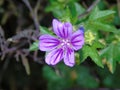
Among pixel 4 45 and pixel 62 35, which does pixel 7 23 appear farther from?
pixel 62 35

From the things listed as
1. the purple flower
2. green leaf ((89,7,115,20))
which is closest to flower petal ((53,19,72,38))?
the purple flower

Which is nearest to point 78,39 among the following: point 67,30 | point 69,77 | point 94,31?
point 67,30

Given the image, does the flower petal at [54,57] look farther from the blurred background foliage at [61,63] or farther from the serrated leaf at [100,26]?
the serrated leaf at [100,26]

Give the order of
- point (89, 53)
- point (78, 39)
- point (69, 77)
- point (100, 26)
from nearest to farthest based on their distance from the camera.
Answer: point (78, 39), point (89, 53), point (100, 26), point (69, 77)

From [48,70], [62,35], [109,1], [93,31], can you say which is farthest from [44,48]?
[109,1]

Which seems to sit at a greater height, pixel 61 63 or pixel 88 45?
pixel 88 45

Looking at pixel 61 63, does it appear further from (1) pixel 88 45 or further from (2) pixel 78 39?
(2) pixel 78 39
